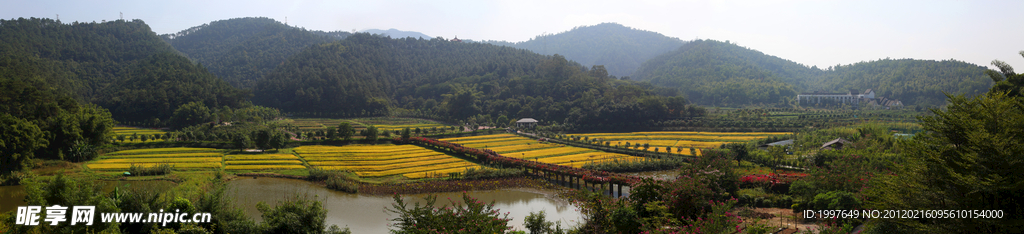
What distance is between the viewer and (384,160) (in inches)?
1550

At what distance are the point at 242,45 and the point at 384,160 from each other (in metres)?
110

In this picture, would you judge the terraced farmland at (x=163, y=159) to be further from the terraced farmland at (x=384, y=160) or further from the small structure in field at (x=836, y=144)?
the small structure in field at (x=836, y=144)

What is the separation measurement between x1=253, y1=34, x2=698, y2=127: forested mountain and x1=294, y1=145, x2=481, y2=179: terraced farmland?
28713mm

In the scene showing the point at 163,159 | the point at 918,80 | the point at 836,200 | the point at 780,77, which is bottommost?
the point at 163,159

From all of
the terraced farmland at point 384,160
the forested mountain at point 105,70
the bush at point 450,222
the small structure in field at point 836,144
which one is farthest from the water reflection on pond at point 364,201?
the forested mountain at point 105,70

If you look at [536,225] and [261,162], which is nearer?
[536,225]

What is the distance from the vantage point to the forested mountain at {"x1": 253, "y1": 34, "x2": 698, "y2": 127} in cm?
7281

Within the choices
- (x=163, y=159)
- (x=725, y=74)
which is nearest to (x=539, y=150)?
(x=163, y=159)

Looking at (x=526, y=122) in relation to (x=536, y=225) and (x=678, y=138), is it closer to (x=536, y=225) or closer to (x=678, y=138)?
(x=678, y=138)

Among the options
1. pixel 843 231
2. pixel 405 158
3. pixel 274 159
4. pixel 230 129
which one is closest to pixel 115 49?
pixel 230 129

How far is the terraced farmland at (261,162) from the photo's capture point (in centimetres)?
3553

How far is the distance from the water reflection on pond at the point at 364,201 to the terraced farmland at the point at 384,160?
477 centimetres

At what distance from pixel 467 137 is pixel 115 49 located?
74.9 meters

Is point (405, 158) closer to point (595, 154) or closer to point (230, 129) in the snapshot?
point (595, 154)
